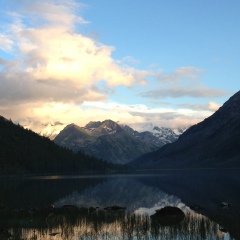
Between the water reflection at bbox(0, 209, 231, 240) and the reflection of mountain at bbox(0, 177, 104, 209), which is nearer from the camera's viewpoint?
the water reflection at bbox(0, 209, 231, 240)

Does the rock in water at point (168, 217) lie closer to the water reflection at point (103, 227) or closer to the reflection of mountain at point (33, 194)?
the water reflection at point (103, 227)

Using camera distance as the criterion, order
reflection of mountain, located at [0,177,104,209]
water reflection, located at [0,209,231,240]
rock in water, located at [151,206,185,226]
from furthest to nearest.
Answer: reflection of mountain, located at [0,177,104,209], rock in water, located at [151,206,185,226], water reflection, located at [0,209,231,240]

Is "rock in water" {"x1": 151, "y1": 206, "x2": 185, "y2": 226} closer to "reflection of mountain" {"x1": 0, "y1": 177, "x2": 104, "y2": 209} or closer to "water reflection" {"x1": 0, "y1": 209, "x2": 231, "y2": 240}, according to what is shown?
"water reflection" {"x1": 0, "y1": 209, "x2": 231, "y2": 240}

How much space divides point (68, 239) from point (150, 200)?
5147cm

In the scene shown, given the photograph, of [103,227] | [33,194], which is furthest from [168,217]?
[33,194]

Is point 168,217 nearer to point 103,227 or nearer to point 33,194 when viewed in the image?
point 103,227

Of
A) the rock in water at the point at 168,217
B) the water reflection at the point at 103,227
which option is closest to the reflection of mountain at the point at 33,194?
the water reflection at the point at 103,227

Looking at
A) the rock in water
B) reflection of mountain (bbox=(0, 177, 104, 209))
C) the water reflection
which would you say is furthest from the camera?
reflection of mountain (bbox=(0, 177, 104, 209))

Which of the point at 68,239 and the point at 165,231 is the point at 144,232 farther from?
the point at 68,239

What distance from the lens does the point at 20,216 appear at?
61531 millimetres

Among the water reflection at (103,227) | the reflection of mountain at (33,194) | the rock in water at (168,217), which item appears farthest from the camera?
the reflection of mountain at (33,194)

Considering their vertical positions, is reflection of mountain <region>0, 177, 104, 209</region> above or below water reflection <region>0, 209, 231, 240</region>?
below

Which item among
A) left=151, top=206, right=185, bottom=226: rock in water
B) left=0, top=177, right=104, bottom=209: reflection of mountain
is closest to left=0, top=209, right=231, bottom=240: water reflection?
left=151, top=206, right=185, bottom=226: rock in water

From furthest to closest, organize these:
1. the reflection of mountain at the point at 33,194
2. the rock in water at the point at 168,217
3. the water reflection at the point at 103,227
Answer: the reflection of mountain at the point at 33,194 → the rock in water at the point at 168,217 → the water reflection at the point at 103,227
